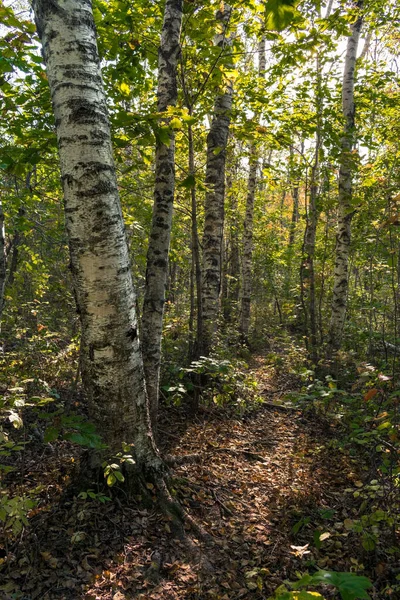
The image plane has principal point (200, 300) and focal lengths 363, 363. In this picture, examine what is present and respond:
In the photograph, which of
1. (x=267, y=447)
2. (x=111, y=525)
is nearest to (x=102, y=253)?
(x=111, y=525)

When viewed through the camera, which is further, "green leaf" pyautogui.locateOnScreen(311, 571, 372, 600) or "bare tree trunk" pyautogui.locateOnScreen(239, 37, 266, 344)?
"bare tree trunk" pyautogui.locateOnScreen(239, 37, 266, 344)

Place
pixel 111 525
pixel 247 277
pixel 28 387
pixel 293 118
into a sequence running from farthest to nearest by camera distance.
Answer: pixel 247 277, pixel 293 118, pixel 28 387, pixel 111 525

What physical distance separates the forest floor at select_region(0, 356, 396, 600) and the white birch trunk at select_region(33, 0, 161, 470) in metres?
0.76

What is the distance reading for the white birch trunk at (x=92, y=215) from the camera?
7.58 feet

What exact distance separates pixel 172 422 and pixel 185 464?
1038mm

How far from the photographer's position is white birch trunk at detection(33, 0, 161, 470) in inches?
91.0

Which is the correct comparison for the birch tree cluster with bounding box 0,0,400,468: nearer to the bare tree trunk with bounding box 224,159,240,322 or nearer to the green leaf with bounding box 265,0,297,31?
the green leaf with bounding box 265,0,297,31

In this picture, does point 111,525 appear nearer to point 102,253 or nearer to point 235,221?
point 102,253

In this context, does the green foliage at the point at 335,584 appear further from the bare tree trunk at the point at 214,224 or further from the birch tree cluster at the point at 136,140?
the bare tree trunk at the point at 214,224

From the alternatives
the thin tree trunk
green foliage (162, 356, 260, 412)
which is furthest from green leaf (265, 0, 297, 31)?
green foliage (162, 356, 260, 412)

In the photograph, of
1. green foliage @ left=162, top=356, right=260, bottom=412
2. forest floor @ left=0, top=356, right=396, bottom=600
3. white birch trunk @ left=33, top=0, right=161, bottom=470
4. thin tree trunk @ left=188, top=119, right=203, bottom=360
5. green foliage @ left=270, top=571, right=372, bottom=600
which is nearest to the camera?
green foliage @ left=270, top=571, right=372, bottom=600

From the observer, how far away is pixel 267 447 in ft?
16.6

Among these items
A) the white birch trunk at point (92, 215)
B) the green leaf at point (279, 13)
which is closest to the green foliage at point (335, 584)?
the white birch trunk at point (92, 215)

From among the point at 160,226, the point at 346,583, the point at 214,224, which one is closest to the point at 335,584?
the point at 346,583
